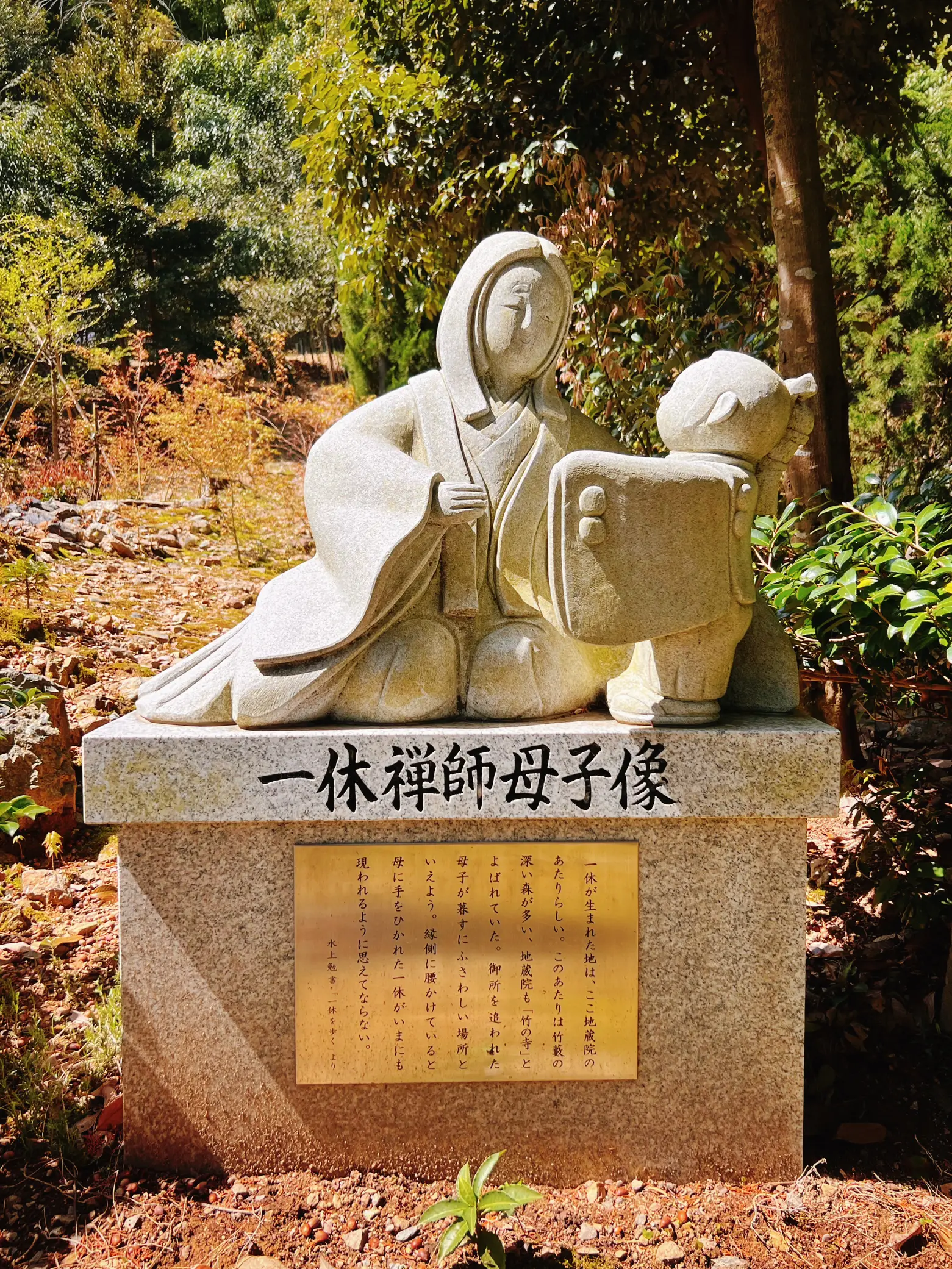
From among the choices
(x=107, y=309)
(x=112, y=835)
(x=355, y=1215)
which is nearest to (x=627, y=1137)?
(x=355, y=1215)

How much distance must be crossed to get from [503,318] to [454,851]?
4.20 feet

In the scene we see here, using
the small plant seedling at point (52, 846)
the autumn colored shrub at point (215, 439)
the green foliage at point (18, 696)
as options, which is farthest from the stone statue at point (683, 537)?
the autumn colored shrub at point (215, 439)

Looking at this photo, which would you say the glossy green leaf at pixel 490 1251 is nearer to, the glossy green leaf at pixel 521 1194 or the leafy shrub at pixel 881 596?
the glossy green leaf at pixel 521 1194

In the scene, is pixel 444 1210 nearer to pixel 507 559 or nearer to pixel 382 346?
pixel 507 559

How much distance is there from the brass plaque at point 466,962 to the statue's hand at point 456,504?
2.49ft

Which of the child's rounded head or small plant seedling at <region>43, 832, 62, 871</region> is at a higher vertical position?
the child's rounded head

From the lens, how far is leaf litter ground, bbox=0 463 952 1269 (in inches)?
79.4

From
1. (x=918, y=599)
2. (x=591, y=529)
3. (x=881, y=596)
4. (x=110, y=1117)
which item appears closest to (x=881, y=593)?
(x=881, y=596)

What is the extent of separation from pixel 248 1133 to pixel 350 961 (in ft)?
1.65

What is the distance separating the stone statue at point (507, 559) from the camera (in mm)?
→ 1993

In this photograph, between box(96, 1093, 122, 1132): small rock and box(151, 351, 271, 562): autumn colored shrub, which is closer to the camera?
box(96, 1093, 122, 1132): small rock

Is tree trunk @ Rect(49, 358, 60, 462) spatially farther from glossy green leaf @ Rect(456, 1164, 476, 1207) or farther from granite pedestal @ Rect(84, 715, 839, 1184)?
glossy green leaf @ Rect(456, 1164, 476, 1207)

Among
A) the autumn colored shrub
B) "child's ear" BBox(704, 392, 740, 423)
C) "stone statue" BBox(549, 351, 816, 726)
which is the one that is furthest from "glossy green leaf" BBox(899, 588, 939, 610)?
the autumn colored shrub

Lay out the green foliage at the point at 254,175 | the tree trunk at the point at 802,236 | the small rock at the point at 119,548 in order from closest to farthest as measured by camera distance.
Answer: the tree trunk at the point at 802,236, the small rock at the point at 119,548, the green foliage at the point at 254,175
